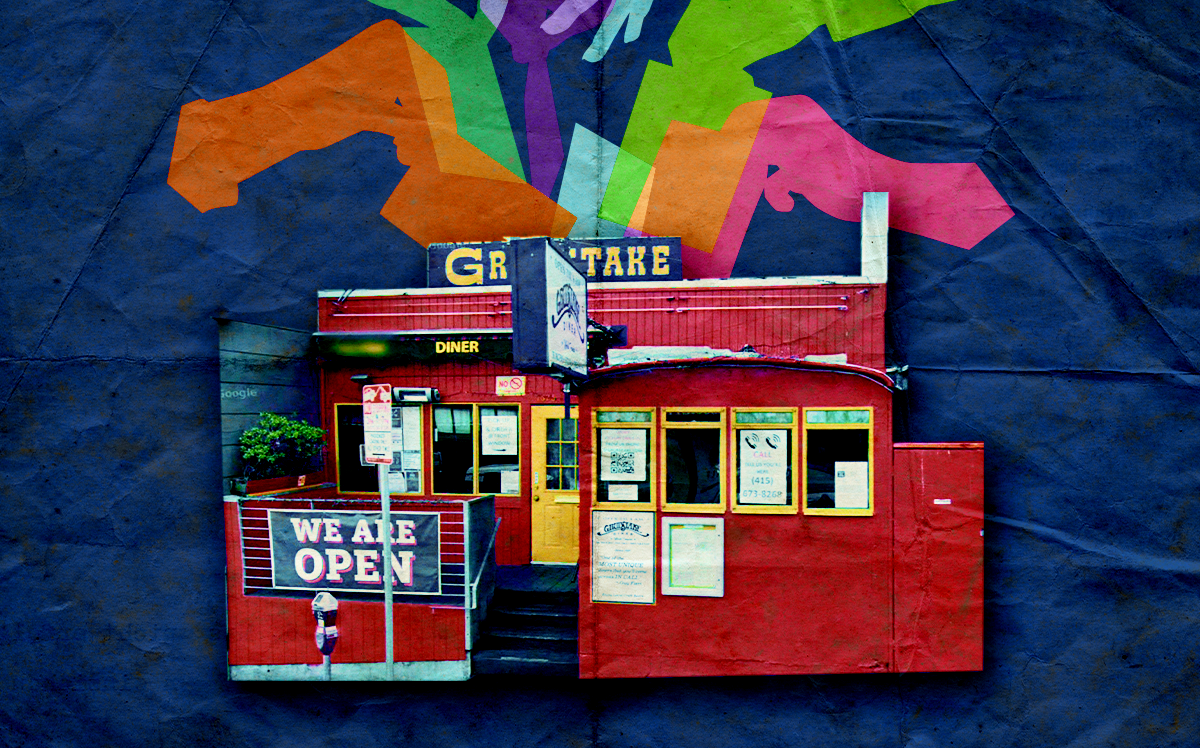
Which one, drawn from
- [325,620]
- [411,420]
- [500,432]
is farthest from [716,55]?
[325,620]

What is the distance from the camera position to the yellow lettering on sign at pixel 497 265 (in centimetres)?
733

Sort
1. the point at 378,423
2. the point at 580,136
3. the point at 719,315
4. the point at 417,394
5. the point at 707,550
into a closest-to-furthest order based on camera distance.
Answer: the point at 378,423, the point at 707,550, the point at 719,315, the point at 580,136, the point at 417,394

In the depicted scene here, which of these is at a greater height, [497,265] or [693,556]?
[497,265]

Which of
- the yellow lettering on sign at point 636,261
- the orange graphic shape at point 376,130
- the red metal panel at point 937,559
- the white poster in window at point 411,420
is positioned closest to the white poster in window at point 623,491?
the red metal panel at point 937,559

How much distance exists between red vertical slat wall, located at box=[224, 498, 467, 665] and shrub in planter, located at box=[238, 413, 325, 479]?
0.60 meters

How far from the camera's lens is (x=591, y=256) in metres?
7.17

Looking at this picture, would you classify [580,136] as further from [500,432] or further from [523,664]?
[523,664]

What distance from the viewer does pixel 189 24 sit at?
7.51 metres

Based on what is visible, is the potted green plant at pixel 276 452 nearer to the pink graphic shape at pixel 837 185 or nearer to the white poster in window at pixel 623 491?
the white poster in window at pixel 623 491

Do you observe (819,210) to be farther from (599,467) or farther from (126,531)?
(126,531)

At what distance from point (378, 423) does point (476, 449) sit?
275 centimetres

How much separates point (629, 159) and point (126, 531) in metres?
7.94

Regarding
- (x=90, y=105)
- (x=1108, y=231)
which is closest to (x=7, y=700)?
(x=90, y=105)

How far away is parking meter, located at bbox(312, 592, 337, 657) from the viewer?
200 inches
